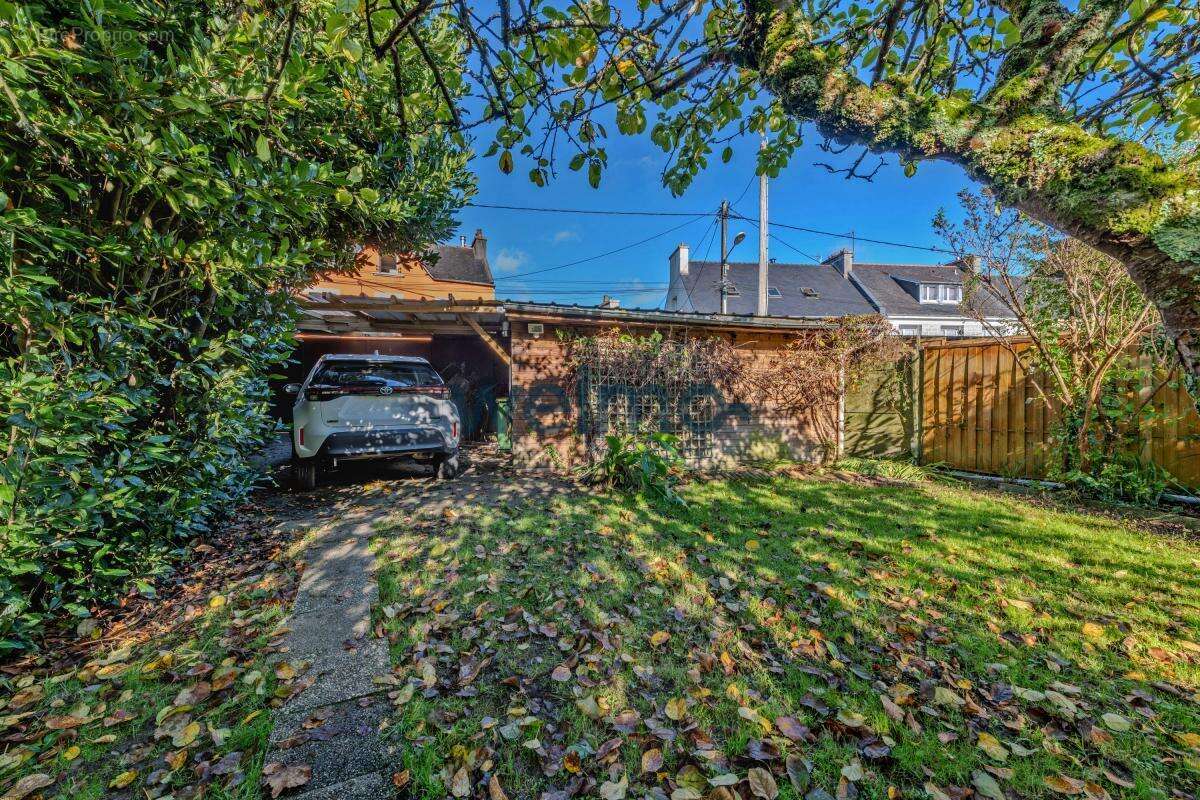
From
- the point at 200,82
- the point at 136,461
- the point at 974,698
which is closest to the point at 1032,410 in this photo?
the point at 974,698

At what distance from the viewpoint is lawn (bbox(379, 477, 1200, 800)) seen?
5.57 feet

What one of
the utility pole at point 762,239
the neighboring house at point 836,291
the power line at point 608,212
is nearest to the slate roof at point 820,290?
the neighboring house at point 836,291

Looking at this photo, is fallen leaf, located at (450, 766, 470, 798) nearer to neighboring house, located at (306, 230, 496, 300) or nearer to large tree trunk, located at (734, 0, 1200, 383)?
large tree trunk, located at (734, 0, 1200, 383)

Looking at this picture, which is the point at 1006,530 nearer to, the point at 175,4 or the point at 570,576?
the point at 570,576

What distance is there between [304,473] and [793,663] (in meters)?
6.28

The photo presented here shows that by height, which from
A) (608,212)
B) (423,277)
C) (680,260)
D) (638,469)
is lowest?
(638,469)

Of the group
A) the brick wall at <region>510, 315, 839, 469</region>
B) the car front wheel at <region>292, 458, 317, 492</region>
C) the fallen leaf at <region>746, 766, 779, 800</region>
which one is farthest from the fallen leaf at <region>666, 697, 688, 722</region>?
the car front wheel at <region>292, 458, 317, 492</region>

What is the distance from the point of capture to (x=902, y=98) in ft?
6.31

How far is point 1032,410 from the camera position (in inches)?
253

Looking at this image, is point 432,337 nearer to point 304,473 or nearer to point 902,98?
point 304,473

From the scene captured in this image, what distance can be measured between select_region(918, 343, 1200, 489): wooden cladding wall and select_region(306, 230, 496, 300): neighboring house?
8988 millimetres

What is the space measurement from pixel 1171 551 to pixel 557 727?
560cm

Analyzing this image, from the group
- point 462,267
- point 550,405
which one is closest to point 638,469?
point 550,405

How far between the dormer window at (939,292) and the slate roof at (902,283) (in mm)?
277
